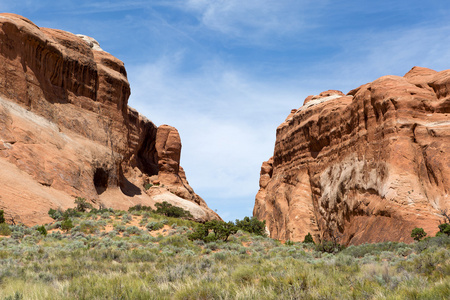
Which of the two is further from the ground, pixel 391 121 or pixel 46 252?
pixel 391 121

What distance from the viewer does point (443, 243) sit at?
1633 centimetres

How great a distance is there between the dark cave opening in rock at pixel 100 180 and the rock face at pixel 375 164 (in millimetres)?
25267

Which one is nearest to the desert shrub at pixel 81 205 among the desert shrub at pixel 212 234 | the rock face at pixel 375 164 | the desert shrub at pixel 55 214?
the desert shrub at pixel 55 214

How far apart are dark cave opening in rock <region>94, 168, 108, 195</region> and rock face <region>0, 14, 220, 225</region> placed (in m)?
0.12

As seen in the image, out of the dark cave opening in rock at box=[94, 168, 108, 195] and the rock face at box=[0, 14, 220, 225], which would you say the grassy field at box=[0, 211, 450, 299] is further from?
the dark cave opening in rock at box=[94, 168, 108, 195]

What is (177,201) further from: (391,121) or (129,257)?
(129,257)

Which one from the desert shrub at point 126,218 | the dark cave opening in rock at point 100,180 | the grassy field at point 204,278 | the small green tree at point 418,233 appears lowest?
the grassy field at point 204,278

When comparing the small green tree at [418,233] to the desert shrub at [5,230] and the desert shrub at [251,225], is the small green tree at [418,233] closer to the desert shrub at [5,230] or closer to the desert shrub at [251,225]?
the desert shrub at [251,225]

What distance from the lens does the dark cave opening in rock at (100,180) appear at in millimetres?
43188

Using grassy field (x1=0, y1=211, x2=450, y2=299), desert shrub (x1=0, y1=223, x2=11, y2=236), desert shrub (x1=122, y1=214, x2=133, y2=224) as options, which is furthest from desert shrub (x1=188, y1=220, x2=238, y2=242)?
desert shrub (x1=0, y1=223, x2=11, y2=236)

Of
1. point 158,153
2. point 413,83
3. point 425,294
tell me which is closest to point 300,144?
point 413,83

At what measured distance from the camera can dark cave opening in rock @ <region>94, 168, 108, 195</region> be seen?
142 feet

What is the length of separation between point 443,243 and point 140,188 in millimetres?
46924

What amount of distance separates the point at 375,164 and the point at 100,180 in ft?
102
